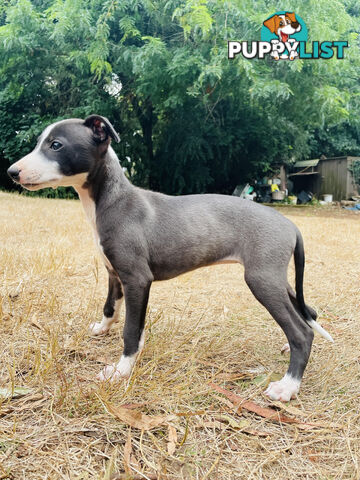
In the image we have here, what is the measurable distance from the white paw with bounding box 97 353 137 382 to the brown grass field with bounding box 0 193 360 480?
0.06 m

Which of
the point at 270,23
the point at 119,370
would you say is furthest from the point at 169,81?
the point at 119,370

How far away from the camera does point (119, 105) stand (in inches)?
521

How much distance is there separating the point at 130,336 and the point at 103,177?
86cm

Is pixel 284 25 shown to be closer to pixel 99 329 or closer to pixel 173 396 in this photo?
pixel 99 329

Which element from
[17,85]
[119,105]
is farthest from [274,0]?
[17,85]

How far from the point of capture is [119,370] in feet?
6.72

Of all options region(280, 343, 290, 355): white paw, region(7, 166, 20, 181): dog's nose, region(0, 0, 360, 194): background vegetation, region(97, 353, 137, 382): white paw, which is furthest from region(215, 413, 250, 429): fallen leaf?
region(0, 0, 360, 194): background vegetation

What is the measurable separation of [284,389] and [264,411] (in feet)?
0.61

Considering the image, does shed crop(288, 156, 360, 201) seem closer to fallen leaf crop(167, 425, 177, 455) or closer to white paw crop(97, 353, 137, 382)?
white paw crop(97, 353, 137, 382)

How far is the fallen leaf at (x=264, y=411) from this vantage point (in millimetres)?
1768

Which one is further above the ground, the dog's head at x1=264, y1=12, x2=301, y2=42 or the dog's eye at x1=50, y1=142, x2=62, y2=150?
the dog's head at x1=264, y1=12, x2=301, y2=42

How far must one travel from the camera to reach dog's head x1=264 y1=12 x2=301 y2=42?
980cm

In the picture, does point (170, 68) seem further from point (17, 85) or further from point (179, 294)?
point (179, 294)

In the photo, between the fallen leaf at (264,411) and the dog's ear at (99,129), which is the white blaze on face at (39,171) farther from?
the fallen leaf at (264,411)
